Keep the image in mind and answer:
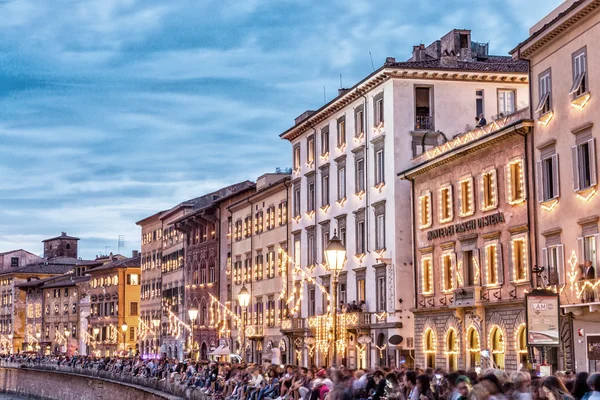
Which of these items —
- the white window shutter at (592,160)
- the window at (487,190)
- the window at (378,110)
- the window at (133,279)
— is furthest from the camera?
the window at (133,279)

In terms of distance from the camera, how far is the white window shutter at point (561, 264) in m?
40.3

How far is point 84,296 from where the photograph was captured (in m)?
143

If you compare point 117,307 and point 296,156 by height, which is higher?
point 296,156

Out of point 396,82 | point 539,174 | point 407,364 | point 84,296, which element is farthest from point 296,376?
point 84,296

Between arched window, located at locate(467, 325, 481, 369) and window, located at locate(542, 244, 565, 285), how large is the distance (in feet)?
22.3

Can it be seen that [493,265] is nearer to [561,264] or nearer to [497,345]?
[497,345]

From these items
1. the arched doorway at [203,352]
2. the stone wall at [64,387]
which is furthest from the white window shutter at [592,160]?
the arched doorway at [203,352]

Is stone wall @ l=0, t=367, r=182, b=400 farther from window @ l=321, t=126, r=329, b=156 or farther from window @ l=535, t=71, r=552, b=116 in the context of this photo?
window @ l=535, t=71, r=552, b=116

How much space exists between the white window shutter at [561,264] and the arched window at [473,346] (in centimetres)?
754

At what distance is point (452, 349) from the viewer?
164 feet

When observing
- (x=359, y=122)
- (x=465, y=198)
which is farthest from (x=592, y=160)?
(x=359, y=122)

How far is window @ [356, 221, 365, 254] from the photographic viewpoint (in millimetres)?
60250

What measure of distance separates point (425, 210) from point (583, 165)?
579 inches

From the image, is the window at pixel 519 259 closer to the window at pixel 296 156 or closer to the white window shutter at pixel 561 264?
the white window shutter at pixel 561 264
